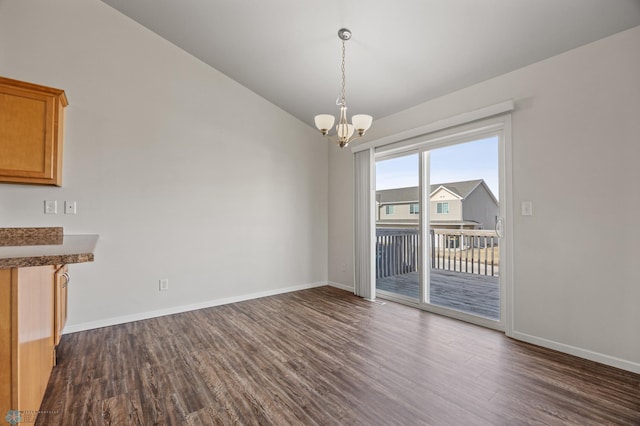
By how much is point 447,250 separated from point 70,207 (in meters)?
4.41

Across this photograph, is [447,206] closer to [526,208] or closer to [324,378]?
[526,208]

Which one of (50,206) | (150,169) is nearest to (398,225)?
(150,169)

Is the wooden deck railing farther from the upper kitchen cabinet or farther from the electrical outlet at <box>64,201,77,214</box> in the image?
the upper kitchen cabinet

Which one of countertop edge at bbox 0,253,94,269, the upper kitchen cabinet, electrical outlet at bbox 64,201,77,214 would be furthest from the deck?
the upper kitchen cabinet

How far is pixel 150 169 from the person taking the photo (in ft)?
10.8

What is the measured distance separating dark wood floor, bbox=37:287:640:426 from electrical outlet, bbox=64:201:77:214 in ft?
4.03

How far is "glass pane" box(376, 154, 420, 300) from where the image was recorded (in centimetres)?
385

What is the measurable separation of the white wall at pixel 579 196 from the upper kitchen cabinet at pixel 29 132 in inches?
167

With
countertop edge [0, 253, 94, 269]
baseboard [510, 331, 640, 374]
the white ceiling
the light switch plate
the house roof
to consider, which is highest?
the white ceiling

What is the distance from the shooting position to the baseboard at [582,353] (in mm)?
2145

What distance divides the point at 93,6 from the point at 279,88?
6.93 ft

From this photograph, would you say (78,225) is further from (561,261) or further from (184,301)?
(561,261)

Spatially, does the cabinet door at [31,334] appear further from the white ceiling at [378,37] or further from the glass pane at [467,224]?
the glass pane at [467,224]

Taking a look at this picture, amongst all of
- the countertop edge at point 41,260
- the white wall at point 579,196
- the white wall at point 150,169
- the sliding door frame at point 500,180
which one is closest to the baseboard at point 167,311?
the white wall at point 150,169
